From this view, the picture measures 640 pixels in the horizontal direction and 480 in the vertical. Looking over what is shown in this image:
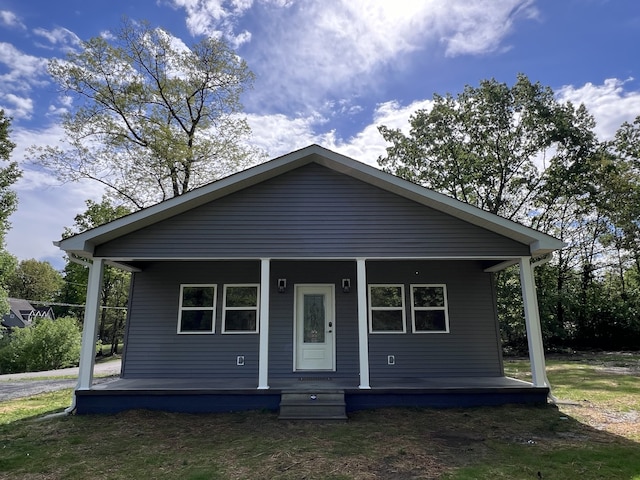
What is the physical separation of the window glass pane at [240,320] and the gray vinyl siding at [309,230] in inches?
79.8

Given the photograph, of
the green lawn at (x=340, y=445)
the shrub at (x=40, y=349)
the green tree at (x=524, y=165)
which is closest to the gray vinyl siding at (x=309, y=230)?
the green lawn at (x=340, y=445)

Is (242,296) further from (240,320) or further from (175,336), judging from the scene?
(175,336)

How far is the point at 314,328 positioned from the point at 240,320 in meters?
1.66

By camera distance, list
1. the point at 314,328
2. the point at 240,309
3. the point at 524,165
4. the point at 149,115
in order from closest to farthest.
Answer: the point at 314,328, the point at 240,309, the point at 149,115, the point at 524,165

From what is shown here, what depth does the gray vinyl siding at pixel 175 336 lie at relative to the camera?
8.06m

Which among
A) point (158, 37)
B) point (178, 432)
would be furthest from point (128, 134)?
point (178, 432)

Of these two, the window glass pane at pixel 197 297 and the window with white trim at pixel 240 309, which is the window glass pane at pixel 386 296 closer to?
the window with white trim at pixel 240 309

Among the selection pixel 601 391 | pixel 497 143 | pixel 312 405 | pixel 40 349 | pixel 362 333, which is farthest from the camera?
pixel 497 143

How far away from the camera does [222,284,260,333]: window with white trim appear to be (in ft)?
27.3

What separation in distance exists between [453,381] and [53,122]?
55.5ft

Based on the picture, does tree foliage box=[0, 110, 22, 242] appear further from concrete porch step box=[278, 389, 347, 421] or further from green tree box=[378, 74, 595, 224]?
concrete porch step box=[278, 389, 347, 421]

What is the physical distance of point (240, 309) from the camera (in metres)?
8.44

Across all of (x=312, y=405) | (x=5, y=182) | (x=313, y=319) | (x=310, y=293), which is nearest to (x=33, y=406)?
(x=312, y=405)

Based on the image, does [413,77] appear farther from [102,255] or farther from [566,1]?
[102,255]
